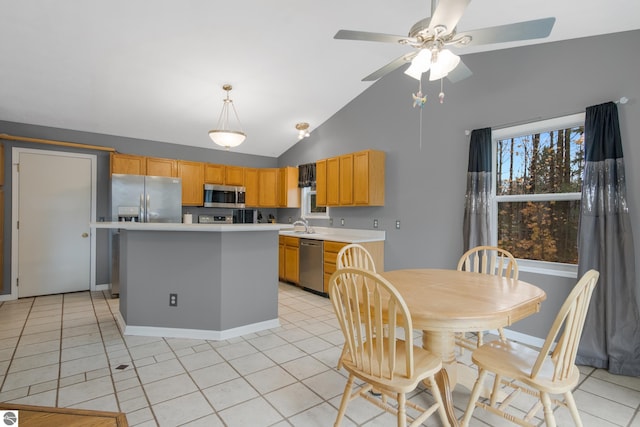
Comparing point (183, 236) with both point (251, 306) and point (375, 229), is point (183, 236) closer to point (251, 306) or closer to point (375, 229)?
point (251, 306)

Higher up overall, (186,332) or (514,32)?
(514,32)

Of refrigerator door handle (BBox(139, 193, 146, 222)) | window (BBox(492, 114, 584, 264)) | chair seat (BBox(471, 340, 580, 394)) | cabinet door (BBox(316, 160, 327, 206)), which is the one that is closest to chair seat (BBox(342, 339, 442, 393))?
chair seat (BBox(471, 340, 580, 394))

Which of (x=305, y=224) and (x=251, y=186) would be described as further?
(x=251, y=186)

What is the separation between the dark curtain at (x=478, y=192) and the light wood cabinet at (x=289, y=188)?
3.52m

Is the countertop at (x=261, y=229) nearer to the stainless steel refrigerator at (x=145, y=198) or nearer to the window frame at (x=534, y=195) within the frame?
the stainless steel refrigerator at (x=145, y=198)

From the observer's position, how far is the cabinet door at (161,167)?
5.26 meters

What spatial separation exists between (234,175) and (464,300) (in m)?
5.19

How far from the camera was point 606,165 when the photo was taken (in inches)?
101

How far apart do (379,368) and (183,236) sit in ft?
7.66

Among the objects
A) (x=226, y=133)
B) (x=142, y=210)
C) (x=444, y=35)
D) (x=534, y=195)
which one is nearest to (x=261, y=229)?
(x=226, y=133)

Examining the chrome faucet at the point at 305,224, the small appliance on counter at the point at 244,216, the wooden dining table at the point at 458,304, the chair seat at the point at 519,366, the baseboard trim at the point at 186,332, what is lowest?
the baseboard trim at the point at 186,332

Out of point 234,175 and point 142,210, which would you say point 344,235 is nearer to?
point 234,175

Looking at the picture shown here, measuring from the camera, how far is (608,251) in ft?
8.28

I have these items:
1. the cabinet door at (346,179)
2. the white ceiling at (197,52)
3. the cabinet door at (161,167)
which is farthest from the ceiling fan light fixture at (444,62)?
the cabinet door at (161,167)
